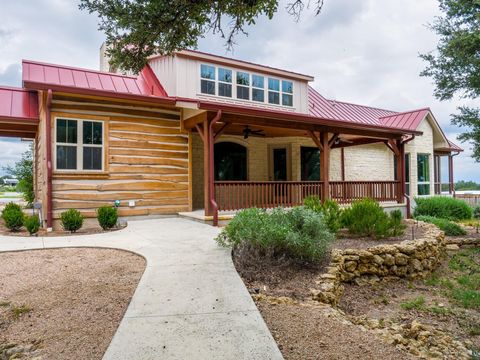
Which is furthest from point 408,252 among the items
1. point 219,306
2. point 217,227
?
point 219,306

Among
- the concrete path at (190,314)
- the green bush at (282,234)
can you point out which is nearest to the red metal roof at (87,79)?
the green bush at (282,234)

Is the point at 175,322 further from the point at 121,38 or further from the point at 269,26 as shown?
the point at 269,26

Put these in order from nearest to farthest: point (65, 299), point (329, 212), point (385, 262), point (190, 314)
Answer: point (190, 314) < point (65, 299) < point (385, 262) < point (329, 212)

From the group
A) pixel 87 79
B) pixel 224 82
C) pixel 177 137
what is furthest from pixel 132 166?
pixel 224 82

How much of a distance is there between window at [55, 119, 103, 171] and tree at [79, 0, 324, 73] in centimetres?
425

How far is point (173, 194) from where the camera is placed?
405 inches

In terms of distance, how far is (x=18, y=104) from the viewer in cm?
1028

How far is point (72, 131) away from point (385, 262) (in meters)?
7.97

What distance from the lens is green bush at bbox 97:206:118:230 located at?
8.23 metres

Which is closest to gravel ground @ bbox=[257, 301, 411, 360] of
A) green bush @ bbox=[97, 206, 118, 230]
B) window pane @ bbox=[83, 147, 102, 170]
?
green bush @ bbox=[97, 206, 118, 230]

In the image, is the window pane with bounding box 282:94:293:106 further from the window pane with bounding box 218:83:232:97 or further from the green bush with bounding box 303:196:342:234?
the green bush with bounding box 303:196:342:234

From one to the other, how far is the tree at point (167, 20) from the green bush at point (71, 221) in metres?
4.07

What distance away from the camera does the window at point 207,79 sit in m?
11.8

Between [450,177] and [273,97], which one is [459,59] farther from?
[450,177]
